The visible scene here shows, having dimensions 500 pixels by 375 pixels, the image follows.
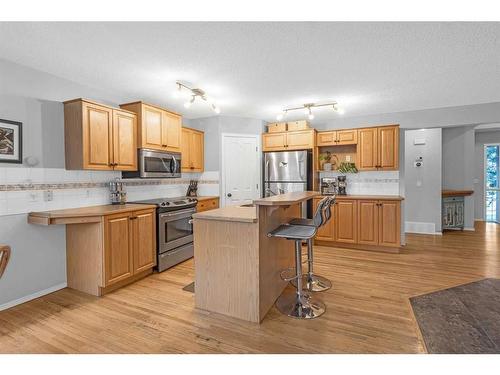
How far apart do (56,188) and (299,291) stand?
9.12 feet

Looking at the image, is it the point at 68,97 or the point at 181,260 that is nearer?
the point at 68,97

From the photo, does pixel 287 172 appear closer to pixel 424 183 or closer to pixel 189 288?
pixel 189 288

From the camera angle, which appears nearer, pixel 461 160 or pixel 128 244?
pixel 128 244

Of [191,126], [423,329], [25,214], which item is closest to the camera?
[423,329]

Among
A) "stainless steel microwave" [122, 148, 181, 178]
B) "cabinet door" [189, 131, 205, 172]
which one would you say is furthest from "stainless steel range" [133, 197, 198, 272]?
"cabinet door" [189, 131, 205, 172]

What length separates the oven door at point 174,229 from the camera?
3467 millimetres

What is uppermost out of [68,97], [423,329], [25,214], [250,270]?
[68,97]

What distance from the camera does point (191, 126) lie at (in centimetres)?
507

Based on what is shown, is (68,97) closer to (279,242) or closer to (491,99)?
(279,242)

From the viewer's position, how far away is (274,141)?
16.6ft

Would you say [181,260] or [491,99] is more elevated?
[491,99]

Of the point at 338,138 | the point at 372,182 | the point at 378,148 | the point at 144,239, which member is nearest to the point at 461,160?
the point at 372,182
